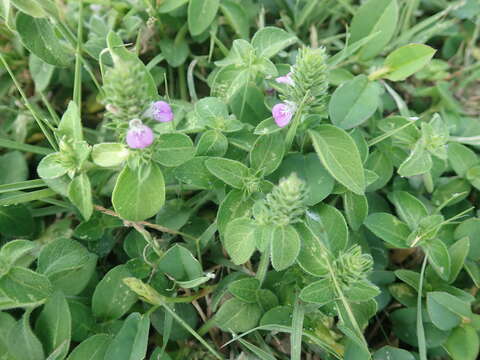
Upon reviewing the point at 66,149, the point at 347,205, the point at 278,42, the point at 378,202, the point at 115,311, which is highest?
the point at 278,42

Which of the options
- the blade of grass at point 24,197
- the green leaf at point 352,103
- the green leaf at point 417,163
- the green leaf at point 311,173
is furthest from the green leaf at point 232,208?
the blade of grass at point 24,197

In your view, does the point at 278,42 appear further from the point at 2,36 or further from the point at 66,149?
the point at 2,36

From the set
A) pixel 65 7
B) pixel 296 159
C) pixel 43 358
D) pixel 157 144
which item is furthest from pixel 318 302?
pixel 65 7

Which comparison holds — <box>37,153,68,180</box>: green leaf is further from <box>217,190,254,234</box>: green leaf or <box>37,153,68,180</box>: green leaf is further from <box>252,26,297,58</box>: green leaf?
<box>252,26,297,58</box>: green leaf

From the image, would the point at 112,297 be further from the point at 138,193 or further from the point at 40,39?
the point at 40,39

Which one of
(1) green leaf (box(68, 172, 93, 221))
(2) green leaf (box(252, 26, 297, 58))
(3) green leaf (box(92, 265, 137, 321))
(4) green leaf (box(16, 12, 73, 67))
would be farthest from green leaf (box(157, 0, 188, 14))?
(3) green leaf (box(92, 265, 137, 321))

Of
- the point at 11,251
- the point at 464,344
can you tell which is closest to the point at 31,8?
the point at 11,251
